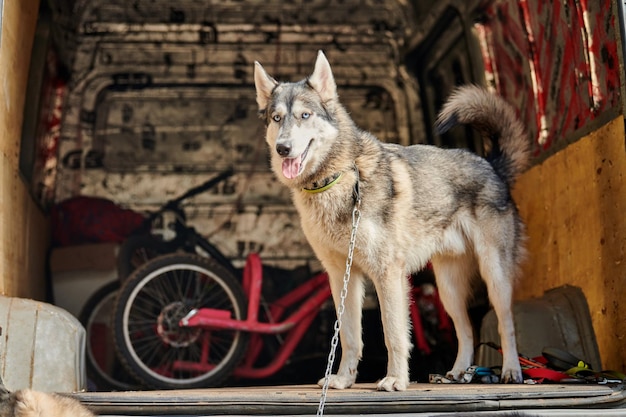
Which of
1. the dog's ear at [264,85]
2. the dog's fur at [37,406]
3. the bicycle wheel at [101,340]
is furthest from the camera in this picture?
the bicycle wheel at [101,340]

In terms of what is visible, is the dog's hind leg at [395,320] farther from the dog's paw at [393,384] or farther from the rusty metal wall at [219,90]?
the rusty metal wall at [219,90]

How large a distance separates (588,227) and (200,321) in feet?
9.12

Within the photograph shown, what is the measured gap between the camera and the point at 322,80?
4129 millimetres

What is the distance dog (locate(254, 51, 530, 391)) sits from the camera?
13.0 ft

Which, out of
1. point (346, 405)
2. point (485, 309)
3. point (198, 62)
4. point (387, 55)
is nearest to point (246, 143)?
point (198, 62)

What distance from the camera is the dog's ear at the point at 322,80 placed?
4086 millimetres

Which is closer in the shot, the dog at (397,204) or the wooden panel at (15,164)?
the dog at (397,204)

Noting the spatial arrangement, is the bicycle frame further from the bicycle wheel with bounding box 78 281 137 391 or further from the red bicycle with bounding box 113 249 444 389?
the bicycle wheel with bounding box 78 281 137 391

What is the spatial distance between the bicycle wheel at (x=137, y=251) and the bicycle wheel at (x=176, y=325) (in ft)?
1.58

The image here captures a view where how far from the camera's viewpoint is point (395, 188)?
163 inches

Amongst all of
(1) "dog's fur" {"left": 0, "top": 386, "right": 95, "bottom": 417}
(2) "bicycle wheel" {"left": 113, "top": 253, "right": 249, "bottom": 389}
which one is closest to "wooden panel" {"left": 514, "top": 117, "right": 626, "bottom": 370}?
(2) "bicycle wheel" {"left": 113, "top": 253, "right": 249, "bottom": 389}

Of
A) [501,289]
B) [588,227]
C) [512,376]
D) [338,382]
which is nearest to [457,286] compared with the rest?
[501,289]

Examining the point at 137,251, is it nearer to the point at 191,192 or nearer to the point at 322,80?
the point at 191,192

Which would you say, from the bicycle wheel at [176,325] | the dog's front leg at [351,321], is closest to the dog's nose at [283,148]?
the dog's front leg at [351,321]
